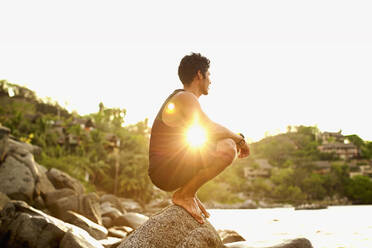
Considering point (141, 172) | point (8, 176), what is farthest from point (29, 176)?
point (141, 172)

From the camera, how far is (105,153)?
5066 centimetres

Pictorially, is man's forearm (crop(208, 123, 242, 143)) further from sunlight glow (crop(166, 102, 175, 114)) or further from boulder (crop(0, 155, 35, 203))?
boulder (crop(0, 155, 35, 203))

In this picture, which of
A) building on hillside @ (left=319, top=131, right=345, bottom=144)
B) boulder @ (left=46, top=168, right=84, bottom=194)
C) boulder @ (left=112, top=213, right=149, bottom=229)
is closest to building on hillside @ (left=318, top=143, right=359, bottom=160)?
building on hillside @ (left=319, top=131, right=345, bottom=144)

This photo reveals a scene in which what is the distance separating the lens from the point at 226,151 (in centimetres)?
355

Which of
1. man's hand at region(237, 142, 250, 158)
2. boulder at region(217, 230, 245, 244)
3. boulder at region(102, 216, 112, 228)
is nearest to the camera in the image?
man's hand at region(237, 142, 250, 158)

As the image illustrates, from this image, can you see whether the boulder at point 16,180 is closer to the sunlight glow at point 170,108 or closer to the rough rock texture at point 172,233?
the rough rock texture at point 172,233

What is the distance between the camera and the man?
141 inches

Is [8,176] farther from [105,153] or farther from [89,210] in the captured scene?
[105,153]

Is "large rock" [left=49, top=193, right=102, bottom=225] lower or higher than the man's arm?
lower

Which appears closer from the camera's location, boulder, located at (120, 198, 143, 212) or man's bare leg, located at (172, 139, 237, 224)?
man's bare leg, located at (172, 139, 237, 224)

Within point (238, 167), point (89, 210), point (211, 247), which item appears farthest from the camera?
point (238, 167)

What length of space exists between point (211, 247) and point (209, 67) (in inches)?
79.2

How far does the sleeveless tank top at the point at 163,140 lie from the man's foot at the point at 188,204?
430 millimetres

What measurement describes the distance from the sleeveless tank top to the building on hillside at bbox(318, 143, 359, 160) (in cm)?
10609
